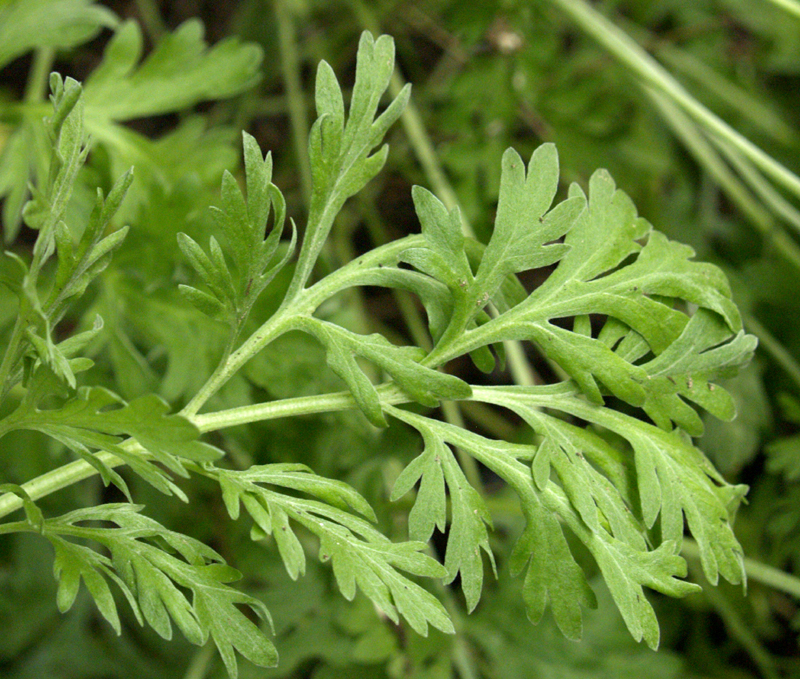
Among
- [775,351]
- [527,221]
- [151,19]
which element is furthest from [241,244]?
[151,19]

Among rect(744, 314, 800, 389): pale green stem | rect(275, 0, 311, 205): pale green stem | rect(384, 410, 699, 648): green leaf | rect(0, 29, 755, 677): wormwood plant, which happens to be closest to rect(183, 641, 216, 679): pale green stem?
rect(0, 29, 755, 677): wormwood plant

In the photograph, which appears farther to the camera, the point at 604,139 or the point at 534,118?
the point at 534,118

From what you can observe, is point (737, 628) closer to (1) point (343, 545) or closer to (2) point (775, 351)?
(2) point (775, 351)

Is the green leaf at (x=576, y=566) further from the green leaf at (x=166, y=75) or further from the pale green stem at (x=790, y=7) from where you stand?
the pale green stem at (x=790, y=7)

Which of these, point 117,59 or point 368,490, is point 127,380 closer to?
point 368,490

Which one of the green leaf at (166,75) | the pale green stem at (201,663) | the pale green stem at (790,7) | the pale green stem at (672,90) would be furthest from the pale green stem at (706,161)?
the pale green stem at (201,663)

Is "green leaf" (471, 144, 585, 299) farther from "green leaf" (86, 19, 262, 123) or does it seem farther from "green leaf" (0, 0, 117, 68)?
"green leaf" (0, 0, 117, 68)

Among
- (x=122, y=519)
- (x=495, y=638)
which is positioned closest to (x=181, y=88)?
(x=122, y=519)
